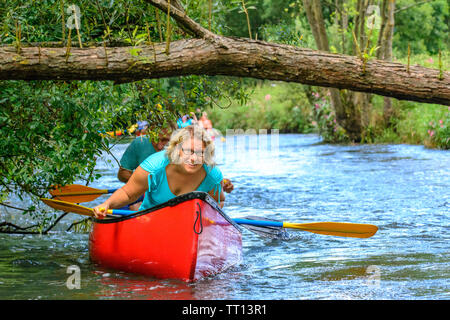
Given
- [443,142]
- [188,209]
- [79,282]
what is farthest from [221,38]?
[443,142]

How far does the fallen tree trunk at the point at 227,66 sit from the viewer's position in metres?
4.94

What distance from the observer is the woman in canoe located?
16.9ft

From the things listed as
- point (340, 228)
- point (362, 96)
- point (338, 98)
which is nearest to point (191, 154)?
point (340, 228)

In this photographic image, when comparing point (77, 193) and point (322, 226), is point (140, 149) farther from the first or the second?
point (322, 226)

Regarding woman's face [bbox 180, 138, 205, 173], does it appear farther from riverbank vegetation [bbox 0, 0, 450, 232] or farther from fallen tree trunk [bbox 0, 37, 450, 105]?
riverbank vegetation [bbox 0, 0, 450, 232]

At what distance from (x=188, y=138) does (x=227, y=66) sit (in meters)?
0.61

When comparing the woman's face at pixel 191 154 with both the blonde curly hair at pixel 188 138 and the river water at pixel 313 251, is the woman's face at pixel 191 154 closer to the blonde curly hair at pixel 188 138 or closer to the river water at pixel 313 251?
the blonde curly hair at pixel 188 138

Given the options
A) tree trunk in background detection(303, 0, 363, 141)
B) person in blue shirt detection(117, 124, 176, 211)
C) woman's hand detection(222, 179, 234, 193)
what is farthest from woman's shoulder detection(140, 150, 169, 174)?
tree trunk in background detection(303, 0, 363, 141)

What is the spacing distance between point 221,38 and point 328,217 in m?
3.73

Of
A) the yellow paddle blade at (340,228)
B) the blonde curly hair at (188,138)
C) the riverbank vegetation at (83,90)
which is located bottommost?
the yellow paddle blade at (340,228)

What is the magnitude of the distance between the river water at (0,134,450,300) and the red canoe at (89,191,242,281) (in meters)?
0.10

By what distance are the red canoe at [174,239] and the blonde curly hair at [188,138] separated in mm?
395

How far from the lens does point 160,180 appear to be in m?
5.26

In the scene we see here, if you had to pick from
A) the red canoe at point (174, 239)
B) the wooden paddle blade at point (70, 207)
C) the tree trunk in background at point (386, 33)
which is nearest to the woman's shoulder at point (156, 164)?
the red canoe at point (174, 239)
